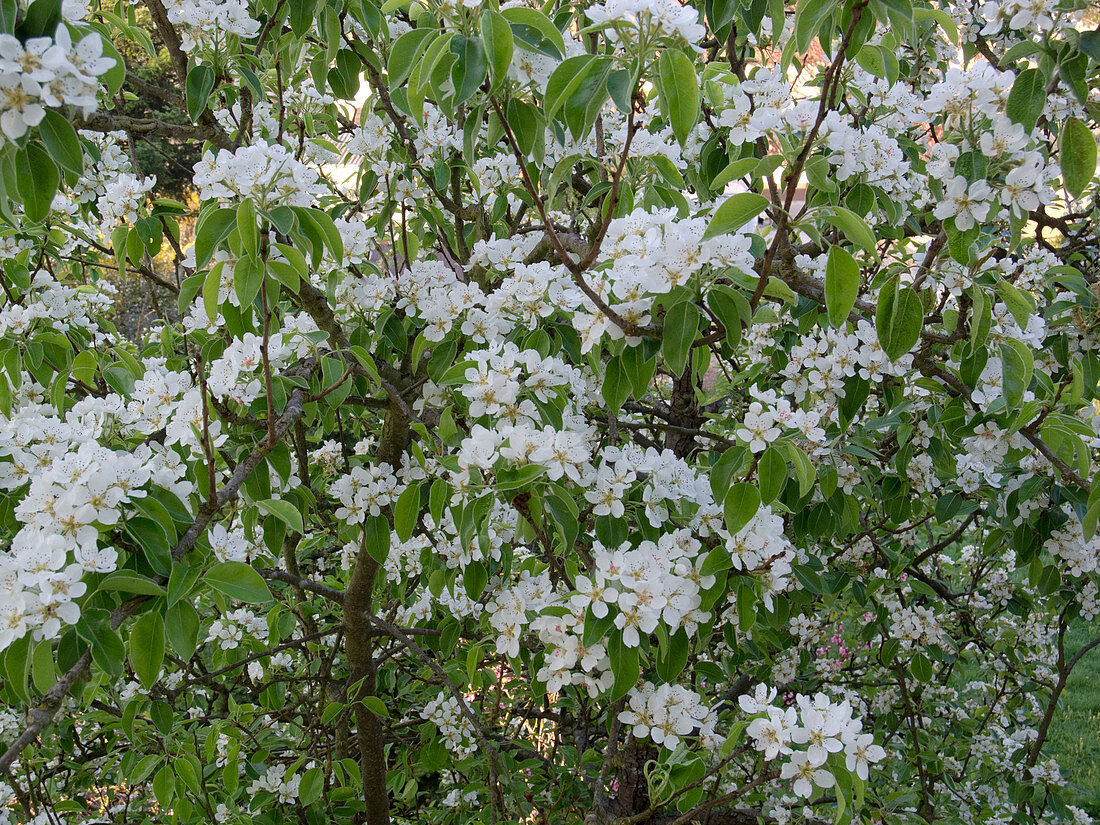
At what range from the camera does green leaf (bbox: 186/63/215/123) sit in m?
1.76

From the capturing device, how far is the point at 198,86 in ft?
5.82

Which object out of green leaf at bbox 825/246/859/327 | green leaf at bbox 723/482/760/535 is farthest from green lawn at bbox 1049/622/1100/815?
green leaf at bbox 825/246/859/327

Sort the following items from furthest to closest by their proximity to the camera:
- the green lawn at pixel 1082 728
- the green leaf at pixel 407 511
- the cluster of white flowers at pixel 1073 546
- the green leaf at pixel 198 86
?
the green lawn at pixel 1082 728 < the cluster of white flowers at pixel 1073 546 < the green leaf at pixel 198 86 < the green leaf at pixel 407 511

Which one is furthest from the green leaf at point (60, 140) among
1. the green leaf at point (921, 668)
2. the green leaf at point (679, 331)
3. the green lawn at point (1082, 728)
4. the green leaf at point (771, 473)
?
the green lawn at point (1082, 728)

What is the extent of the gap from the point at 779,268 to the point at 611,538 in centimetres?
60

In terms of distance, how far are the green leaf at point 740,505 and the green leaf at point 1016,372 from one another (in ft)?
1.87

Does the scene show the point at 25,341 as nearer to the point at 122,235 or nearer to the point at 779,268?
the point at 122,235

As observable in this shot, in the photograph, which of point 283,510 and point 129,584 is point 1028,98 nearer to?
point 283,510

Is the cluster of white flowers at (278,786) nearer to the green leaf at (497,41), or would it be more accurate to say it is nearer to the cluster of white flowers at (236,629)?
the cluster of white flowers at (236,629)

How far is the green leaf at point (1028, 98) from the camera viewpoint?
3.78ft

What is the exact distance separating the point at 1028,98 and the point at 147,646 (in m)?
1.48

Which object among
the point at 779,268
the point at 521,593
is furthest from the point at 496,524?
the point at 779,268

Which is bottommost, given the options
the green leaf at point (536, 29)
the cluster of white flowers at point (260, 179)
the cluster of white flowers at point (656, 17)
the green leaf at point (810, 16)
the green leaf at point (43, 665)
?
the green leaf at point (43, 665)

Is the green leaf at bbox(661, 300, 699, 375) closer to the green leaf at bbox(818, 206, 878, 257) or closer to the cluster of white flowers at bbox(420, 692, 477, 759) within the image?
the green leaf at bbox(818, 206, 878, 257)
